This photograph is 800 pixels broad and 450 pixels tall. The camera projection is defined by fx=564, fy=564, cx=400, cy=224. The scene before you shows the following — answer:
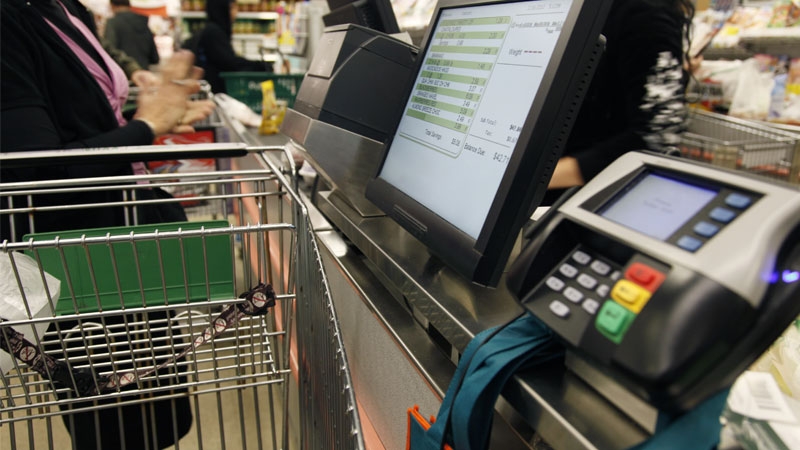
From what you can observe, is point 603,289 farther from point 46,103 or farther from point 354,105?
point 46,103

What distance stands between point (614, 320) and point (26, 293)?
904 millimetres

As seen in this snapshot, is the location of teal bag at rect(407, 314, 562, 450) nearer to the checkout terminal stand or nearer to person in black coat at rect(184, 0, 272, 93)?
the checkout terminal stand

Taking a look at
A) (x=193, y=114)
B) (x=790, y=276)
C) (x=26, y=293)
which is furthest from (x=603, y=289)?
(x=193, y=114)

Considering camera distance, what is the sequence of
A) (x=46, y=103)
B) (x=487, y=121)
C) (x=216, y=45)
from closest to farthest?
(x=487, y=121)
(x=46, y=103)
(x=216, y=45)

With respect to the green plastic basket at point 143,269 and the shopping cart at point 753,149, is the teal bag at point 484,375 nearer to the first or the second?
the green plastic basket at point 143,269

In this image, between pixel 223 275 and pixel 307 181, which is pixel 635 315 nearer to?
pixel 223 275

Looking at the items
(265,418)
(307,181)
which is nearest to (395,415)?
(307,181)

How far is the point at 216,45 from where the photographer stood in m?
4.35

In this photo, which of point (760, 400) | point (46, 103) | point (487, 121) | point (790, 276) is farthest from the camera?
point (46, 103)

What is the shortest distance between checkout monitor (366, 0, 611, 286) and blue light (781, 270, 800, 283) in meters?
0.29

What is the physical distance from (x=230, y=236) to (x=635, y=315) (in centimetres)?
69

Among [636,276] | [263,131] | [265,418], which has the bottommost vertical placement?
[265,418]

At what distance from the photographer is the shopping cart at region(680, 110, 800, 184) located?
7.04 feet

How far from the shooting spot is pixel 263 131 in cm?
235
